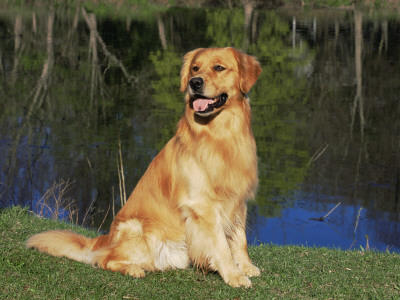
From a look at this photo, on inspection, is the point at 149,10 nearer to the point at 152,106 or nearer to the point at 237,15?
the point at 237,15

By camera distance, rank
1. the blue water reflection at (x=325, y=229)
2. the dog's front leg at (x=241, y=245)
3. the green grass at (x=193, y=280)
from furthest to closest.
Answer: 1. the blue water reflection at (x=325, y=229)
2. the dog's front leg at (x=241, y=245)
3. the green grass at (x=193, y=280)

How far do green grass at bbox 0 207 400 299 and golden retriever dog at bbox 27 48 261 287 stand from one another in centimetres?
14

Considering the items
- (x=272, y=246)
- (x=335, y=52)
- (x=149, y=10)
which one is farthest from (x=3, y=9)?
(x=272, y=246)

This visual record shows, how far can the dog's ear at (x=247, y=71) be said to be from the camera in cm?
528

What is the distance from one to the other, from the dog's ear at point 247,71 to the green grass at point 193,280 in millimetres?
1749

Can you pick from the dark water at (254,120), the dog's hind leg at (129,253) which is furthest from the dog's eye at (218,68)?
the dark water at (254,120)

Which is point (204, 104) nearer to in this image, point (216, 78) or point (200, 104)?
point (200, 104)

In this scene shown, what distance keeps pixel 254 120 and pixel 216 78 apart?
11937 mm

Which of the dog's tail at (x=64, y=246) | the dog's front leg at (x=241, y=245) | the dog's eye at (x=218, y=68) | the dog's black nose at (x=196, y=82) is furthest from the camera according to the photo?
the dog's tail at (x=64, y=246)

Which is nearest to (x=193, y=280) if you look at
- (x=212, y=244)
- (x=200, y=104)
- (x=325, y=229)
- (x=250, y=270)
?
(x=212, y=244)

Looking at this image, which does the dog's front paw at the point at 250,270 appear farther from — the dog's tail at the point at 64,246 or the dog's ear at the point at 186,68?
the dog's ear at the point at 186,68

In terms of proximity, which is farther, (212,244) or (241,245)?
(241,245)

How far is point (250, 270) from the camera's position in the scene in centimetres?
545

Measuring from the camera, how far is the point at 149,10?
43.2 metres
